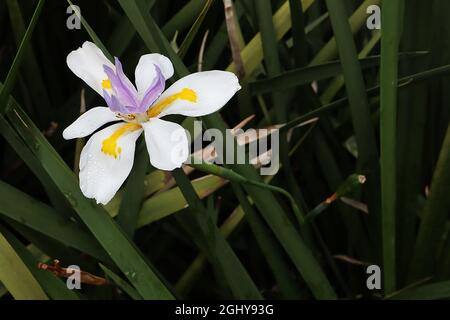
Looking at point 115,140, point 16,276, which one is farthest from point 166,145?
point 16,276

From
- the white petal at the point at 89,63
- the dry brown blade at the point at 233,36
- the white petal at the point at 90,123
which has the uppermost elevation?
the dry brown blade at the point at 233,36

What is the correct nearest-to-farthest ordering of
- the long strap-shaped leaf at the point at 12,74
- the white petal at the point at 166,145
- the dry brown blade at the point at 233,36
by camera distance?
1. the white petal at the point at 166,145
2. the long strap-shaped leaf at the point at 12,74
3. the dry brown blade at the point at 233,36

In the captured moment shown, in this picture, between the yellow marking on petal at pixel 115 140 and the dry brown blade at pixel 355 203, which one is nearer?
the yellow marking on petal at pixel 115 140

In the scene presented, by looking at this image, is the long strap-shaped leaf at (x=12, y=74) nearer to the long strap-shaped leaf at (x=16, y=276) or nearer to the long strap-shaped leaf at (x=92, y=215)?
the long strap-shaped leaf at (x=92, y=215)

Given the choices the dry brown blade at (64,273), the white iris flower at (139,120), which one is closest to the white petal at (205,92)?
the white iris flower at (139,120)

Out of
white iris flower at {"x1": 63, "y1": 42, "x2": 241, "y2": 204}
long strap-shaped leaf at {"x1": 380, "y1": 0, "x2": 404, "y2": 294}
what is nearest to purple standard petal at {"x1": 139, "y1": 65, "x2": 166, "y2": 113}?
white iris flower at {"x1": 63, "y1": 42, "x2": 241, "y2": 204}

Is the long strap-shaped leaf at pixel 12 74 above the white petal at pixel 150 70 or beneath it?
above

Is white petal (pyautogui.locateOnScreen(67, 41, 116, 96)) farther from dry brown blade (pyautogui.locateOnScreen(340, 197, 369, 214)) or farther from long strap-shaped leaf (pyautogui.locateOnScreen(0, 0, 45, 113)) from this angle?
dry brown blade (pyautogui.locateOnScreen(340, 197, 369, 214))

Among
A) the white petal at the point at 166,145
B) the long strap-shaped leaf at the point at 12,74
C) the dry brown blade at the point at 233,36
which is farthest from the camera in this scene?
the dry brown blade at the point at 233,36
